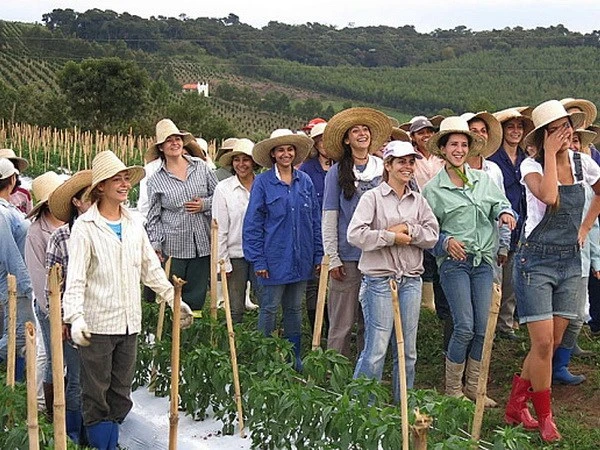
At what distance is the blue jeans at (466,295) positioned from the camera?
4.88 metres

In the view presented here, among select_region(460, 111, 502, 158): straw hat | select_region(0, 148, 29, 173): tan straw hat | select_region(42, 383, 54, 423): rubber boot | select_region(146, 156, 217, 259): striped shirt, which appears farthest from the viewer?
select_region(0, 148, 29, 173): tan straw hat

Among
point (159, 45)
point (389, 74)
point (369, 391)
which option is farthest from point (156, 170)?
point (159, 45)

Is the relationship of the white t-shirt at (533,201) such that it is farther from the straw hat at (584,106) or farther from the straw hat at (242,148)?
the straw hat at (242,148)

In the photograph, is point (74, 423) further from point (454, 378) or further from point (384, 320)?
point (454, 378)

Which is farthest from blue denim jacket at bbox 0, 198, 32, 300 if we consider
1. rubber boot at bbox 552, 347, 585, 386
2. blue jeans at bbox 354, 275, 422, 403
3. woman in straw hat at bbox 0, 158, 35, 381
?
rubber boot at bbox 552, 347, 585, 386

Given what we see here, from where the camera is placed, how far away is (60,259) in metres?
4.41

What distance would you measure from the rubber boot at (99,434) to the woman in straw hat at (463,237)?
201cm

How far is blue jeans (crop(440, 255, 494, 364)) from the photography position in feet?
16.0

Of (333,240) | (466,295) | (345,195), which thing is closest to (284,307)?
(333,240)

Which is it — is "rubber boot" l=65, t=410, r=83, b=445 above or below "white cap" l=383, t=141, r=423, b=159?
below

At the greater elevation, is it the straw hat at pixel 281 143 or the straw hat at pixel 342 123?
the straw hat at pixel 342 123

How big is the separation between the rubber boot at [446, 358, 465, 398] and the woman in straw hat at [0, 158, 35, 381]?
2652mm

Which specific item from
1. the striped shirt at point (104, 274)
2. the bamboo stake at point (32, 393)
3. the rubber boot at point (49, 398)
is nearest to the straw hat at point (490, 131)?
the striped shirt at point (104, 274)

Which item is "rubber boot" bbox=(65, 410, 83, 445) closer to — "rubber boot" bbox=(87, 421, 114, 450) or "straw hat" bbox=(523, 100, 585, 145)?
"rubber boot" bbox=(87, 421, 114, 450)
